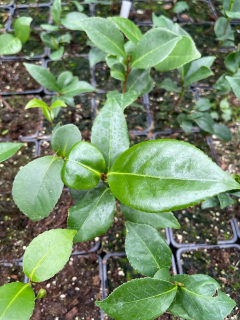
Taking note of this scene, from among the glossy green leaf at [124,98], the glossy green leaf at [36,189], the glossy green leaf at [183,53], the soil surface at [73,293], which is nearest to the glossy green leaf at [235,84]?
the glossy green leaf at [183,53]

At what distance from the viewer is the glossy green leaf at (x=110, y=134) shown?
719 millimetres

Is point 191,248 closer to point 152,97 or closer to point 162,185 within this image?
point 162,185

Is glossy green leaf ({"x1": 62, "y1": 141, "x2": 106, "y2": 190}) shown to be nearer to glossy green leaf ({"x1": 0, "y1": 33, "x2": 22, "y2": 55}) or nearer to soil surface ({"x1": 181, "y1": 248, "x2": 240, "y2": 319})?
soil surface ({"x1": 181, "y1": 248, "x2": 240, "y2": 319})

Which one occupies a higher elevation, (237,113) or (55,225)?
(237,113)

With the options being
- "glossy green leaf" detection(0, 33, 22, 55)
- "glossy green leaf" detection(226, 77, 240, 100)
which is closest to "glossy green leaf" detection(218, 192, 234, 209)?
"glossy green leaf" detection(226, 77, 240, 100)

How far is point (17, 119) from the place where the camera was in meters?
1.47

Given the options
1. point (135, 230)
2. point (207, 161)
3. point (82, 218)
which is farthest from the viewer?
point (135, 230)

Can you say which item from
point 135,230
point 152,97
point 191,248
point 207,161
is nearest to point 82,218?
point 135,230

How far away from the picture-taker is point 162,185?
53cm

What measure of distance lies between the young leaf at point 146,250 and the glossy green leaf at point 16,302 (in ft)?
1.08

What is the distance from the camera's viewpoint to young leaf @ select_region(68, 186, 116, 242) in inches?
27.6

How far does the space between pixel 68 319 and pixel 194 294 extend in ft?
1.89

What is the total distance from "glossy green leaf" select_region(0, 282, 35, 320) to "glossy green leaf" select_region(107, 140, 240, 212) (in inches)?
15.2

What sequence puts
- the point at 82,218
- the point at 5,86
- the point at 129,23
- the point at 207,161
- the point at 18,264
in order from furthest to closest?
1. the point at 5,86
2. the point at 18,264
3. the point at 129,23
4. the point at 82,218
5. the point at 207,161
